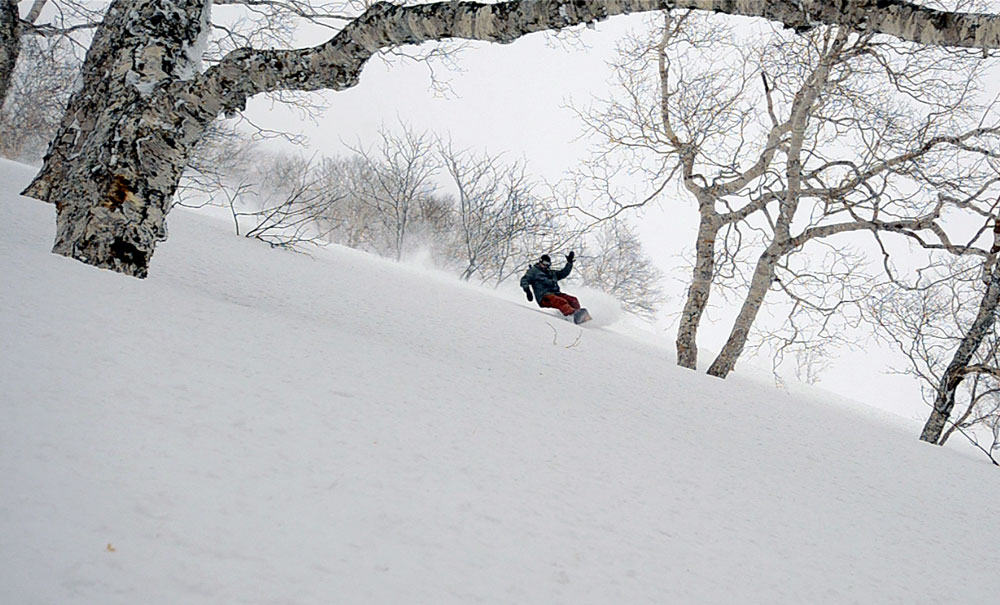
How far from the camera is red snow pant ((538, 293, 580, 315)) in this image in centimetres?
877

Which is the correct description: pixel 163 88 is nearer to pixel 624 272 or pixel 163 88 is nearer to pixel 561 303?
pixel 561 303

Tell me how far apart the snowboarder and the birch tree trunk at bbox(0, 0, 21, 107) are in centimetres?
781

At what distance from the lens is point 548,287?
32.1ft

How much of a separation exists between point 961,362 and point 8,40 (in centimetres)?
1314

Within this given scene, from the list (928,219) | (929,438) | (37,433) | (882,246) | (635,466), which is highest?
(928,219)

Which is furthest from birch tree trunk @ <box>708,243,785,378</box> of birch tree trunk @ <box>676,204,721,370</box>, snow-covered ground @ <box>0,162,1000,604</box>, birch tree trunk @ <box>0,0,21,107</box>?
birch tree trunk @ <box>0,0,21,107</box>

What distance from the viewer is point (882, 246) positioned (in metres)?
5.49

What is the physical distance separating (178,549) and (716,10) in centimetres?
255

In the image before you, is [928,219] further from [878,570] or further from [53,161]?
[53,161]

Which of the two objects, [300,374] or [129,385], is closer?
[129,385]

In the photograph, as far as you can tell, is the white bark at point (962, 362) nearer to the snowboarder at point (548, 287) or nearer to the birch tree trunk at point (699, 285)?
the birch tree trunk at point (699, 285)

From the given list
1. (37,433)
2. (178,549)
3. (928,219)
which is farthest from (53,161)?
(928,219)

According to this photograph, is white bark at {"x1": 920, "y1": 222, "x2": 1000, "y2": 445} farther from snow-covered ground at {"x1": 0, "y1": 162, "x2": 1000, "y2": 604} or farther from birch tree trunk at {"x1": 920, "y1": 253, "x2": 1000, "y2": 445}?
snow-covered ground at {"x1": 0, "y1": 162, "x2": 1000, "y2": 604}

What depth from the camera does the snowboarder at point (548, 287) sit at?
29.6 feet
